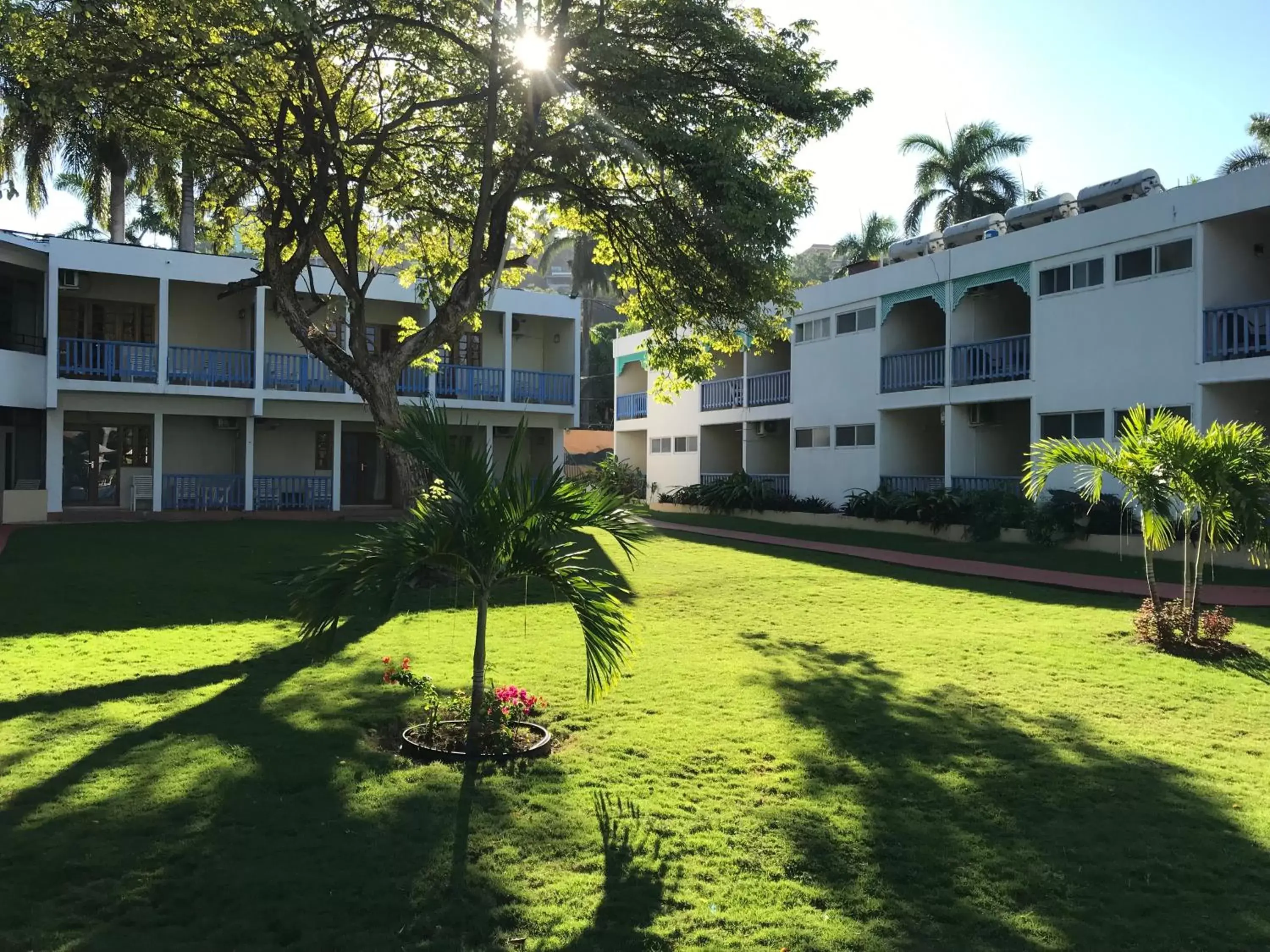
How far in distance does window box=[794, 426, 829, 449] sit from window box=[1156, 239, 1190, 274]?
399 inches

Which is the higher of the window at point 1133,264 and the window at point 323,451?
the window at point 1133,264

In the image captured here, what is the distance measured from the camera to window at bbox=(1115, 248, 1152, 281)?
17344 mm

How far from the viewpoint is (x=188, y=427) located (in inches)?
971

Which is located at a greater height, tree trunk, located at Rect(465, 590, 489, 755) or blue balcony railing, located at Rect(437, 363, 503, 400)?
blue balcony railing, located at Rect(437, 363, 503, 400)

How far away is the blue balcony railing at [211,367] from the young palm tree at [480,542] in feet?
62.5

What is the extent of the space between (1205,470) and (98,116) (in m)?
15.8

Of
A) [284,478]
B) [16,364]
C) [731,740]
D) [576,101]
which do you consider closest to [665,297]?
[576,101]

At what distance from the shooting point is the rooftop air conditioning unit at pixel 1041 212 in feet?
63.9

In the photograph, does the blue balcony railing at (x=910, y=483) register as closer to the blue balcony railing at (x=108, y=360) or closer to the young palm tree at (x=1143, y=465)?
the young palm tree at (x=1143, y=465)

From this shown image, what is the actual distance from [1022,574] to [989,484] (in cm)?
635

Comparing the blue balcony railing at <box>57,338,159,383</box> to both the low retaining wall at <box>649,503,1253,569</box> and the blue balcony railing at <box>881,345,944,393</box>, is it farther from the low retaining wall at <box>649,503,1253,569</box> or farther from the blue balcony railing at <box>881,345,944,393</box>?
the blue balcony railing at <box>881,345,944,393</box>

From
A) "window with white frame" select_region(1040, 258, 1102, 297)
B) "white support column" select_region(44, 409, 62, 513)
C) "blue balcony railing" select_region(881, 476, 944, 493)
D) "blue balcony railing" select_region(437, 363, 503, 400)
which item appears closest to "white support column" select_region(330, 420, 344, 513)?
"blue balcony railing" select_region(437, 363, 503, 400)

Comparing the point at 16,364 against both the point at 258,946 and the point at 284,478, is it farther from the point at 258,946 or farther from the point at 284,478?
the point at 258,946

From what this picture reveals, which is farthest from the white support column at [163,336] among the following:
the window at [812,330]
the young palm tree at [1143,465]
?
the young palm tree at [1143,465]
